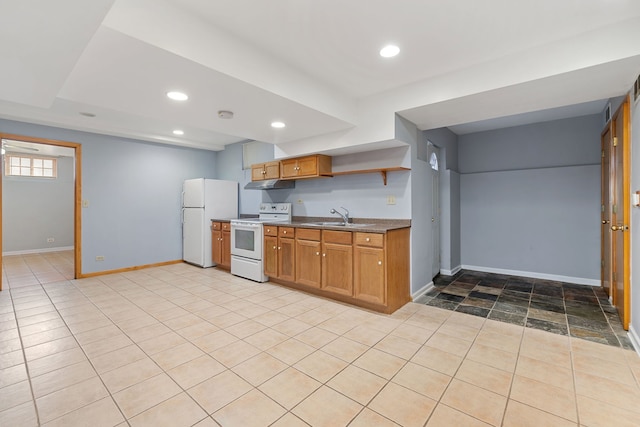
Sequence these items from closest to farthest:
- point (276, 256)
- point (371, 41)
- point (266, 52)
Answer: point (371, 41), point (266, 52), point (276, 256)

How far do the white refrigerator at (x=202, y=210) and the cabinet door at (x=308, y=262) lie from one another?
94.7 inches

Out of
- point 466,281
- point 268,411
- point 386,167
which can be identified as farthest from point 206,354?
point 466,281

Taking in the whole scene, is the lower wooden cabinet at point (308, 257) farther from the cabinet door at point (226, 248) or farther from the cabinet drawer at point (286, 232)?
the cabinet door at point (226, 248)

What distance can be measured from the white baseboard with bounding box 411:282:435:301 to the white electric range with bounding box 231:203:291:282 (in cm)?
215

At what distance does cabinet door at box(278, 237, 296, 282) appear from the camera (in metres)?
3.96

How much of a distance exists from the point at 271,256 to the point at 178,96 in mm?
2436

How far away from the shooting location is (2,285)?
4.21m

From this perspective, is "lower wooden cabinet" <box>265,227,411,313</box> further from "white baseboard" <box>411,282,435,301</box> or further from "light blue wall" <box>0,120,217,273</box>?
"light blue wall" <box>0,120,217,273</box>

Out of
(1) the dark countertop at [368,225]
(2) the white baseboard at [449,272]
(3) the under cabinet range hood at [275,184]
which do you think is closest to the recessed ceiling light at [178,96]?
(1) the dark countertop at [368,225]

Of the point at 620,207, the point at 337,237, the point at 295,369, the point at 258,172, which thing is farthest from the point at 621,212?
the point at 258,172

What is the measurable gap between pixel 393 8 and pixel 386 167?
6.32 feet

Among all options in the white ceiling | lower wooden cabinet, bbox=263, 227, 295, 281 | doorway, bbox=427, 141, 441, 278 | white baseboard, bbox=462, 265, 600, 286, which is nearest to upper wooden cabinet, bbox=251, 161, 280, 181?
lower wooden cabinet, bbox=263, 227, 295, 281

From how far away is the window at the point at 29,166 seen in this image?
22.8 ft

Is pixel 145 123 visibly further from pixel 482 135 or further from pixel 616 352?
pixel 616 352
